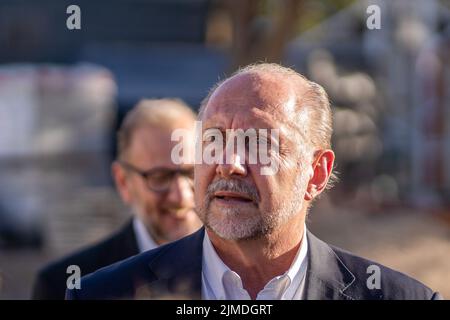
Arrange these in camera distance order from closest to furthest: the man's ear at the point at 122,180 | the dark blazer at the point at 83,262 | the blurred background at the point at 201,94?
the dark blazer at the point at 83,262, the man's ear at the point at 122,180, the blurred background at the point at 201,94

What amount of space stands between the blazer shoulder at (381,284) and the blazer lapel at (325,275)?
19mm

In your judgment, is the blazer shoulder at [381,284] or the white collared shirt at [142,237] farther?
the white collared shirt at [142,237]

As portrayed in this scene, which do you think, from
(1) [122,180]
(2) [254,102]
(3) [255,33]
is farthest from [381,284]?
(3) [255,33]

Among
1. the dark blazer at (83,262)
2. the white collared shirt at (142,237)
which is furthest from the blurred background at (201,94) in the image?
the dark blazer at (83,262)

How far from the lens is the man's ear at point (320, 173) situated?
2.54 metres

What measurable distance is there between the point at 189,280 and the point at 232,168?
0.32 m

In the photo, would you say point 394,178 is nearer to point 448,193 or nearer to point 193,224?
point 448,193

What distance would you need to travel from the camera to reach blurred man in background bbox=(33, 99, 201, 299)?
343 cm

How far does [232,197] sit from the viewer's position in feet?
7.70

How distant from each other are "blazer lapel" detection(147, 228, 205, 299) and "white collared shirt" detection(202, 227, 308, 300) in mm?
20

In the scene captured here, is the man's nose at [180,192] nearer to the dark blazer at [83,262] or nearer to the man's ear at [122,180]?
the dark blazer at [83,262]

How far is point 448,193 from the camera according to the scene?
16.3 meters

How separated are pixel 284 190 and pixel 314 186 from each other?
6.5 inches

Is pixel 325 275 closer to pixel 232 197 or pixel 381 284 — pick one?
pixel 381 284
